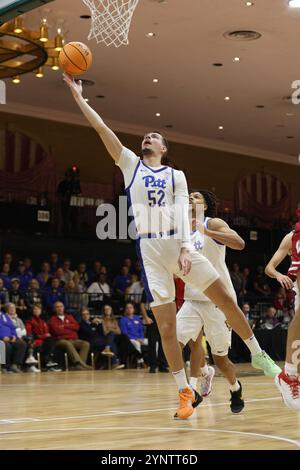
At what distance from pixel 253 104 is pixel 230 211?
5.16 metres

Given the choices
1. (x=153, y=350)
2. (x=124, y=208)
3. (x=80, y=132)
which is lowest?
(x=153, y=350)

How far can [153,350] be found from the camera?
1456cm

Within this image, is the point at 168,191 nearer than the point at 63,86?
Yes

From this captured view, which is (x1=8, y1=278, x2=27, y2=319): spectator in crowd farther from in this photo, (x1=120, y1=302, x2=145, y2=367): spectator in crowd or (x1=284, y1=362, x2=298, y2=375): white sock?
(x1=284, y1=362, x2=298, y2=375): white sock

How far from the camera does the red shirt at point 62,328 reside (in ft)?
51.4

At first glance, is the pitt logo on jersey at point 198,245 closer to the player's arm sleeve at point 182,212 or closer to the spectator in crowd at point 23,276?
the player's arm sleeve at point 182,212

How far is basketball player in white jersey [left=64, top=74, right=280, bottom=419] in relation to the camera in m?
5.88

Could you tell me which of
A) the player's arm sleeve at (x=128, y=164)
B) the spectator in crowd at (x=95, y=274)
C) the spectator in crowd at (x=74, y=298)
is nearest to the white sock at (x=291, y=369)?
the player's arm sleeve at (x=128, y=164)

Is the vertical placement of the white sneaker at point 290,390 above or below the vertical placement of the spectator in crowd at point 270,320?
above

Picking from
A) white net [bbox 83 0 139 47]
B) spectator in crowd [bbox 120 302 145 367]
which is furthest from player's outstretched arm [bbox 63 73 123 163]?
spectator in crowd [bbox 120 302 145 367]
